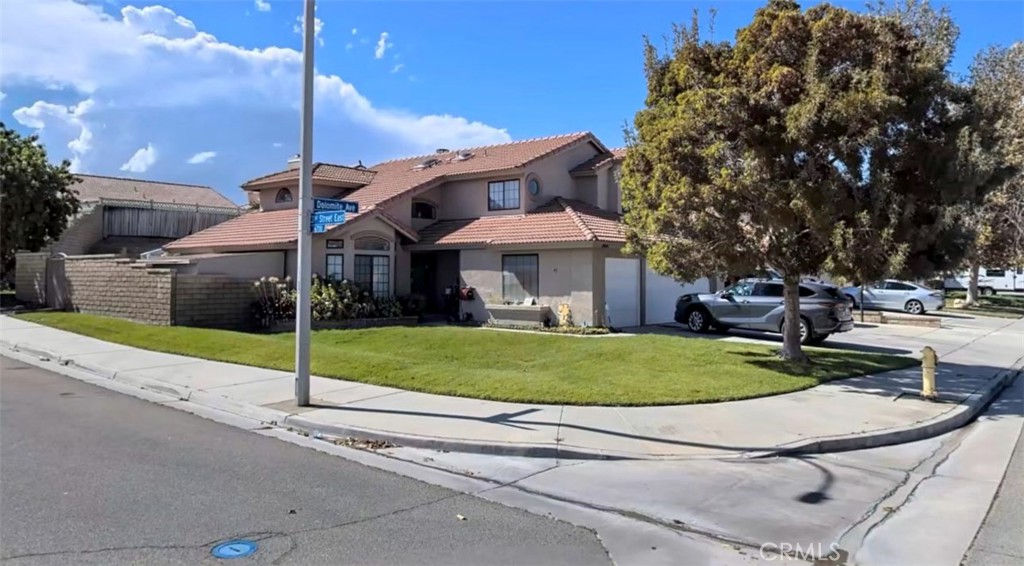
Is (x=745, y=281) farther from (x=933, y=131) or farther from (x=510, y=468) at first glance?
(x=510, y=468)

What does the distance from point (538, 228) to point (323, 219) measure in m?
12.5

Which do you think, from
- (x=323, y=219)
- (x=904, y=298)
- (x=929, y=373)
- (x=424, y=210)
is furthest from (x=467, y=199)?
(x=904, y=298)

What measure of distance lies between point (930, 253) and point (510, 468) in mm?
8676

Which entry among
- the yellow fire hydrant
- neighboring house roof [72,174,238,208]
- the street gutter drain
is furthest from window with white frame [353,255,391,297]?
neighboring house roof [72,174,238,208]

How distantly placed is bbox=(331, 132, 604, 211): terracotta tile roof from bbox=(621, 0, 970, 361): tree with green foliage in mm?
11296

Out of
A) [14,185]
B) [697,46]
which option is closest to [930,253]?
[697,46]

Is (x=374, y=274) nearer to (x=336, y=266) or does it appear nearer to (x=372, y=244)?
(x=372, y=244)

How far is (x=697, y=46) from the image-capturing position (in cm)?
1283

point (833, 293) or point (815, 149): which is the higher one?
point (815, 149)

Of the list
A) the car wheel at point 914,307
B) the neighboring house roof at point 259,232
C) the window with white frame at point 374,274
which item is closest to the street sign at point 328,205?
the neighboring house roof at point 259,232

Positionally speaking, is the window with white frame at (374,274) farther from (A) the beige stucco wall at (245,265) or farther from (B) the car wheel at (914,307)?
(B) the car wheel at (914,307)

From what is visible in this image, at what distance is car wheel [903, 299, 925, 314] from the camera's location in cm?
3033

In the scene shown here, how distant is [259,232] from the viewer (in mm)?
23547

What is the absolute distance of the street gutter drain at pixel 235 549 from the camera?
446 centimetres
